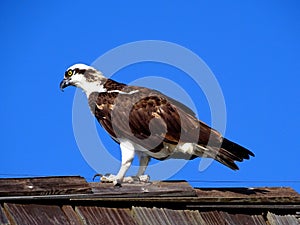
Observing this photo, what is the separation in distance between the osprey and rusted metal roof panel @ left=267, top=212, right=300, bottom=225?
5.59 feet

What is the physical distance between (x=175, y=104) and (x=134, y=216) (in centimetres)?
347

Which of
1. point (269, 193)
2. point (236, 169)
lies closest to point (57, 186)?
point (269, 193)

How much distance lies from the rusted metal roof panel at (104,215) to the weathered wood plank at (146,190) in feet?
0.57

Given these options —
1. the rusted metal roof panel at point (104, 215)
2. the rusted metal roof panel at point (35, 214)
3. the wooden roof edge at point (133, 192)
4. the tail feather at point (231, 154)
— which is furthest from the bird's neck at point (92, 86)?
the rusted metal roof panel at point (35, 214)

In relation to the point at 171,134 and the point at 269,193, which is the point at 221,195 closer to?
the point at 269,193

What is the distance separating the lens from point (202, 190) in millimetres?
7691

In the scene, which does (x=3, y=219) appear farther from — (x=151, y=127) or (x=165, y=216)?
(x=151, y=127)

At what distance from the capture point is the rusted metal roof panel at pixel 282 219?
7.52m

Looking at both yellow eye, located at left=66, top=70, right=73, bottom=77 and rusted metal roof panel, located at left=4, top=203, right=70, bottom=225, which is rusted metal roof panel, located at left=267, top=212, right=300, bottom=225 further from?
yellow eye, located at left=66, top=70, right=73, bottom=77

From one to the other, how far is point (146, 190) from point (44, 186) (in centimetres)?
100

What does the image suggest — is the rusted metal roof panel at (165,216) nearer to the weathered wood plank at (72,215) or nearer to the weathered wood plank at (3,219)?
the weathered wood plank at (72,215)

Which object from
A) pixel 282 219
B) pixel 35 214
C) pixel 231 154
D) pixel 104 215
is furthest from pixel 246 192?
pixel 35 214

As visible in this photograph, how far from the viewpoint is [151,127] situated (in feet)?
32.7

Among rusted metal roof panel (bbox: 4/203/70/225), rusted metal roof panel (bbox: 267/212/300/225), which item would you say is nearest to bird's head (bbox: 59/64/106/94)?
rusted metal roof panel (bbox: 267/212/300/225)
